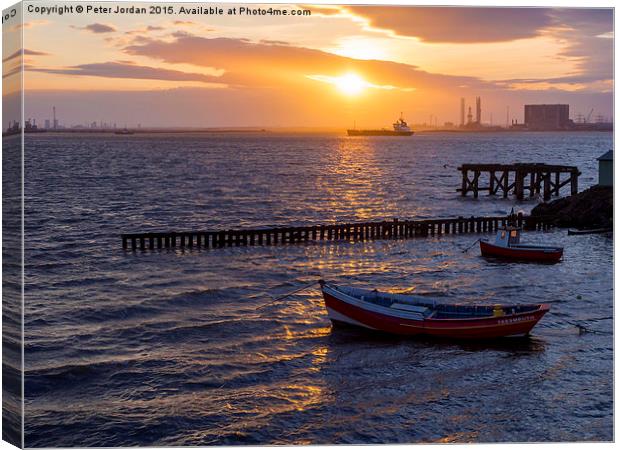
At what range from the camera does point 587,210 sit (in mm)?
54031

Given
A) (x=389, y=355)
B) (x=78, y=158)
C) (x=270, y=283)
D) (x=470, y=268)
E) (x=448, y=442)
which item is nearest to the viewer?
(x=448, y=442)

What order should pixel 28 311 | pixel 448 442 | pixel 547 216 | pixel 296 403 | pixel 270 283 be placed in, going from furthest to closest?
pixel 547 216 → pixel 270 283 → pixel 28 311 → pixel 296 403 → pixel 448 442

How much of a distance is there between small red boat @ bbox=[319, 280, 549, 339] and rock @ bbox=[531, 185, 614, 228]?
2624cm

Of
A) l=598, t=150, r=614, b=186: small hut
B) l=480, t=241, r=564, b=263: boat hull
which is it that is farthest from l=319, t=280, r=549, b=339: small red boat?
l=598, t=150, r=614, b=186: small hut

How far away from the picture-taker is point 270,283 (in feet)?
123

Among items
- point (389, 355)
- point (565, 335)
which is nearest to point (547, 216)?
point (565, 335)

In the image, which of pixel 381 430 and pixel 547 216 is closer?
pixel 381 430

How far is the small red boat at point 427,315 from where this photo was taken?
28469mm

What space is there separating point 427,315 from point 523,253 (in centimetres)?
1633

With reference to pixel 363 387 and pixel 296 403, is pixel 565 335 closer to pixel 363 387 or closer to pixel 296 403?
pixel 363 387

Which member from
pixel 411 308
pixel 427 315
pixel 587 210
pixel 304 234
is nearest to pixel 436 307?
pixel 427 315

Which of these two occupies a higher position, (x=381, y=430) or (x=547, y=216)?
(x=547, y=216)

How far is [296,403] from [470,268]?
2193cm

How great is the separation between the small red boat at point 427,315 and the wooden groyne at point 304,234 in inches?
683
